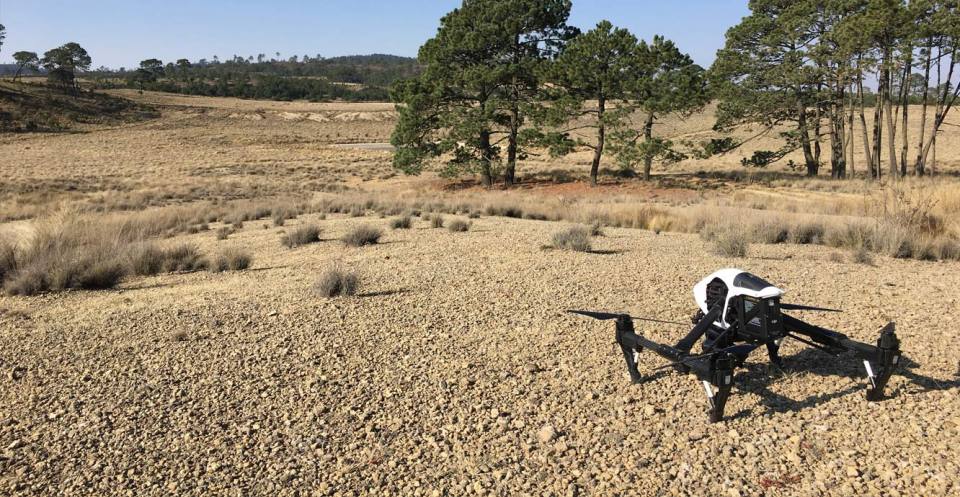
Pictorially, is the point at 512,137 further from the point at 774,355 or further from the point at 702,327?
the point at 702,327

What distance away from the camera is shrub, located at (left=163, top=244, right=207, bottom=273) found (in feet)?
30.5

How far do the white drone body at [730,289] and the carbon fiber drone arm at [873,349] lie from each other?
1.23ft

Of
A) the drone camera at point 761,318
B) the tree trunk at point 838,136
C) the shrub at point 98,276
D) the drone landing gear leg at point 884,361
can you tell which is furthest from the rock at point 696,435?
the tree trunk at point 838,136

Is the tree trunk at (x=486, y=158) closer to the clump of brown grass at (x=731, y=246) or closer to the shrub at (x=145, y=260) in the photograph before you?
the clump of brown grass at (x=731, y=246)

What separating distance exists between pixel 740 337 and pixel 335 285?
4.46 m

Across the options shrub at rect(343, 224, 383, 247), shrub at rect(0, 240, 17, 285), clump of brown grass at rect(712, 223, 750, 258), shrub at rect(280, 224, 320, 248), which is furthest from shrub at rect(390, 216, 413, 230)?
shrub at rect(0, 240, 17, 285)

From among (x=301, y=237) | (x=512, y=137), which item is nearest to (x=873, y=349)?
(x=301, y=237)

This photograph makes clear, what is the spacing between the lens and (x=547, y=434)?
391 cm

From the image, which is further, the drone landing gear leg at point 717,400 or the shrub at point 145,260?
the shrub at point 145,260

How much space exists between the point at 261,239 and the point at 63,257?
14.9ft

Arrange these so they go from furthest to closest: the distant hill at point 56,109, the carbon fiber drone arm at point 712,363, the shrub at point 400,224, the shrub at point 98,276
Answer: the distant hill at point 56,109
the shrub at point 400,224
the shrub at point 98,276
the carbon fiber drone arm at point 712,363

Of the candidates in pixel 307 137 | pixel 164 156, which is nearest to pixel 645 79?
pixel 164 156

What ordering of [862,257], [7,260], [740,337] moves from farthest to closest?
[7,260]
[862,257]
[740,337]

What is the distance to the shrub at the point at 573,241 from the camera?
9.52 metres
